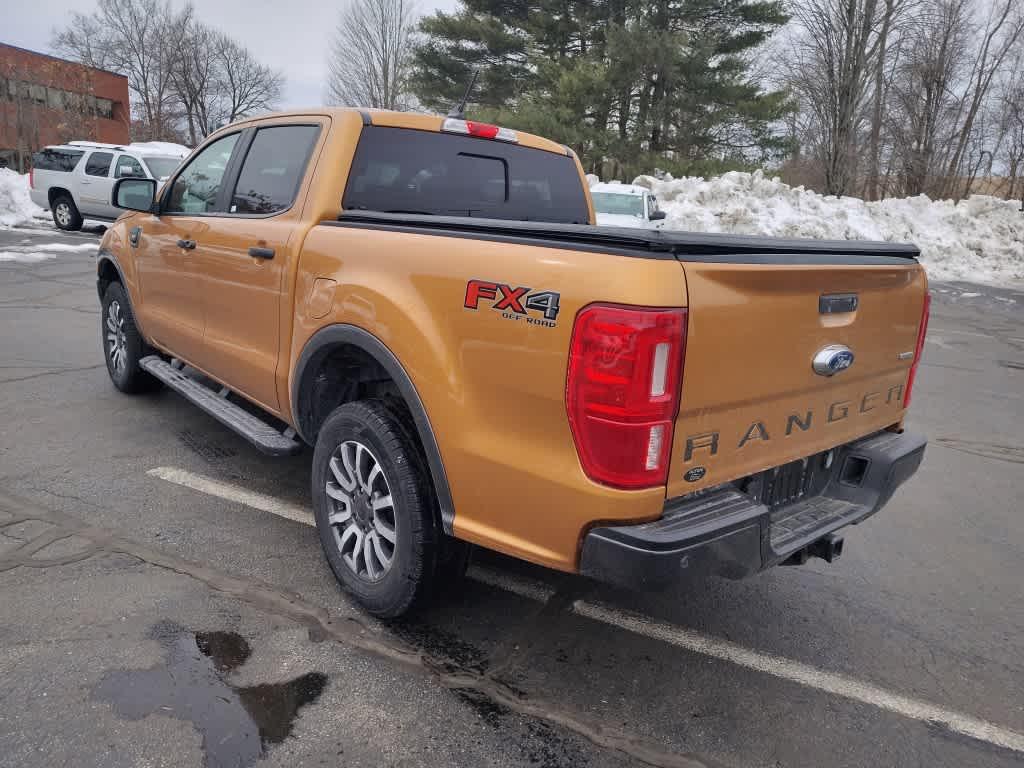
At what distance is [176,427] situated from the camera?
5051 millimetres

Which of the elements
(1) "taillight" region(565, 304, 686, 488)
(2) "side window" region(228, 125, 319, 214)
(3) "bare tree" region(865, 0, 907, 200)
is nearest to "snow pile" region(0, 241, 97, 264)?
(2) "side window" region(228, 125, 319, 214)

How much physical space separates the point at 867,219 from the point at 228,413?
2125cm

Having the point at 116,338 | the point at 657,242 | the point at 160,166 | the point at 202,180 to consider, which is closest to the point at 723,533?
the point at 657,242

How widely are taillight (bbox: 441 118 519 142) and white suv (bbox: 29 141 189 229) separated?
15.0 m

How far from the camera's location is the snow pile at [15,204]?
18938mm

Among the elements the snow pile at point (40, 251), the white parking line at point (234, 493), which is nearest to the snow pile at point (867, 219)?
the snow pile at point (40, 251)

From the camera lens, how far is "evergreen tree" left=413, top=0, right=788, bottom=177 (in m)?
24.4

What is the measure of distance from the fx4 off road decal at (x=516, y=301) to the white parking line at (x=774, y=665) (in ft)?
4.75

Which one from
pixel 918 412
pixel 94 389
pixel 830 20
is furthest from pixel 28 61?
pixel 918 412

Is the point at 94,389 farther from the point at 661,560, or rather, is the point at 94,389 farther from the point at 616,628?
the point at 661,560

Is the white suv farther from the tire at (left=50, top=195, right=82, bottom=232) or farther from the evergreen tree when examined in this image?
the evergreen tree

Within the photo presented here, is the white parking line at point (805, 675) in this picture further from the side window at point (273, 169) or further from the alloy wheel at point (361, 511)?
the side window at point (273, 169)

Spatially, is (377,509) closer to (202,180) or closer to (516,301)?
(516,301)

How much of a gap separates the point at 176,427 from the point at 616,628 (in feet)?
11.3
